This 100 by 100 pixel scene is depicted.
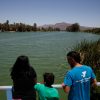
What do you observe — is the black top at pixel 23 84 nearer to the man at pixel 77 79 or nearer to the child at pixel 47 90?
the child at pixel 47 90

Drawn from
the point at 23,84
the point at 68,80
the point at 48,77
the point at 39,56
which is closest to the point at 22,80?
the point at 23,84

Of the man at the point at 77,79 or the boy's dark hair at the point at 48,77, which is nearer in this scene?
the man at the point at 77,79

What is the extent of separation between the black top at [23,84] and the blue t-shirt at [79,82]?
0.55m

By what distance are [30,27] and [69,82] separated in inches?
6761

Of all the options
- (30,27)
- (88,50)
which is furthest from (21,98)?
(30,27)

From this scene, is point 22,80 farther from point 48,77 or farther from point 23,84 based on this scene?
point 48,77

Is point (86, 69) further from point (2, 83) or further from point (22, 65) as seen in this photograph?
point (2, 83)

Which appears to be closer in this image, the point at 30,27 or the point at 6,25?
the point at 6,25

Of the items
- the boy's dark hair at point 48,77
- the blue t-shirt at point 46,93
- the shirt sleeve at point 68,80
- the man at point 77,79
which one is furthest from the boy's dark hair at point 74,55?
the blue t-shirt at point 46,93

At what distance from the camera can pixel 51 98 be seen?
3887 mm

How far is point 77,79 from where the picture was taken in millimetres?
3723

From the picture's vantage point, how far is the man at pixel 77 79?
370 centimetres

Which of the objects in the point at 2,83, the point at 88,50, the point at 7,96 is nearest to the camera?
the point at 7,96

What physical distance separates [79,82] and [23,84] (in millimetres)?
760
